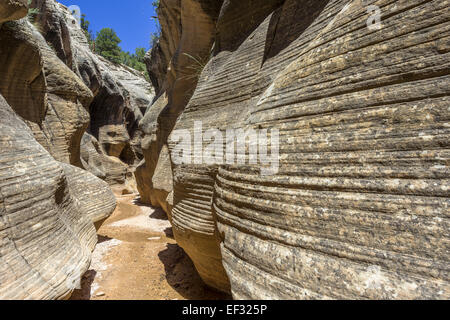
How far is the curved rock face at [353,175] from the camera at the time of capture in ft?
3.72

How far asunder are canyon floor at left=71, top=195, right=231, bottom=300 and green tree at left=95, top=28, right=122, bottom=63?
22.6 metres

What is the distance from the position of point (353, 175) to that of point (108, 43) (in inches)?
1132

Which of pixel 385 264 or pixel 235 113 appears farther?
pixel 235 113

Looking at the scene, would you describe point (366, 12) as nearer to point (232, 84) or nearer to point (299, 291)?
point (299, 291)

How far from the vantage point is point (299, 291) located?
4.30 ft

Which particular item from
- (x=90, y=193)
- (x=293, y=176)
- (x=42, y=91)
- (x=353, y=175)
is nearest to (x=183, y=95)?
(x=42, y=91)

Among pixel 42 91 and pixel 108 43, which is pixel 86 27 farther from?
pixel 42 91

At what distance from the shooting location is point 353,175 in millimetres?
1347

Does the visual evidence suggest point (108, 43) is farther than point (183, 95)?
Yes

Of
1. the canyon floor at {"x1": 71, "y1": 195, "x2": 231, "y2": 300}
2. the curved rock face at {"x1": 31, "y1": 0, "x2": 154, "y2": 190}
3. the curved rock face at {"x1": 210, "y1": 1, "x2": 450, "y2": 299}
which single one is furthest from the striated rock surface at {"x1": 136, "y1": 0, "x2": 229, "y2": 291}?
the curved rock face at {"x1": 31, "y1": 0, "x2": 154, "y2": 190}

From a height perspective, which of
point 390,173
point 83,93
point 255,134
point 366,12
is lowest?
point 390,173

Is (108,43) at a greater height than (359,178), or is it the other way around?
(108,43)
